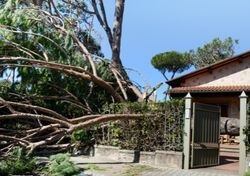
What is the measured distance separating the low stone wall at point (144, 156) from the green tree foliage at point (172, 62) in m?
34.1

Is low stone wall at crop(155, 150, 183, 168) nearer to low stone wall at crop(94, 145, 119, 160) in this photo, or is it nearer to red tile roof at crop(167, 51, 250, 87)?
low stone wall at crop(94, 145, 119, 160)

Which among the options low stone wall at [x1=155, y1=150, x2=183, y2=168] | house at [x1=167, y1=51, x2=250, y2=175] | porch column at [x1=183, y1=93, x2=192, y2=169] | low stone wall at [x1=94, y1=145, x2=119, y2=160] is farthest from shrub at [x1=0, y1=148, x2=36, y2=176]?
house at [x1=167, y1=51, x2=250, y2=175]

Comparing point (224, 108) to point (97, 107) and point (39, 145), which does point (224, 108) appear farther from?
point (39, 145)

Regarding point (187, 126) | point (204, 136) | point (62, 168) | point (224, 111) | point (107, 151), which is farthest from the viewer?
point (224, 111)

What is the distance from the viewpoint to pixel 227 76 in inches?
990

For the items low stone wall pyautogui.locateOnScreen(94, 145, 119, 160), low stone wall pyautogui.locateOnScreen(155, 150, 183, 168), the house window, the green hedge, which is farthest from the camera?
the house window

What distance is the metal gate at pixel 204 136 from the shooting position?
42.6 feet

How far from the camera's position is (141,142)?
46.3 ft

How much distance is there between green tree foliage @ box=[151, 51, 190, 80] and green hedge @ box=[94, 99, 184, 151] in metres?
33.5

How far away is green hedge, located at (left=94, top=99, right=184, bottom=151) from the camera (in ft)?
43.4

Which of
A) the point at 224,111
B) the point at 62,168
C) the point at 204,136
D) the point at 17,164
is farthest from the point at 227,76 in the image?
the point at 62,168

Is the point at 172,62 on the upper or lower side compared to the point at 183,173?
upper

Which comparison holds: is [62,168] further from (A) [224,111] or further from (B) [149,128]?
(A) [224,111]

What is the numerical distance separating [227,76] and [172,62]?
23458 mm
